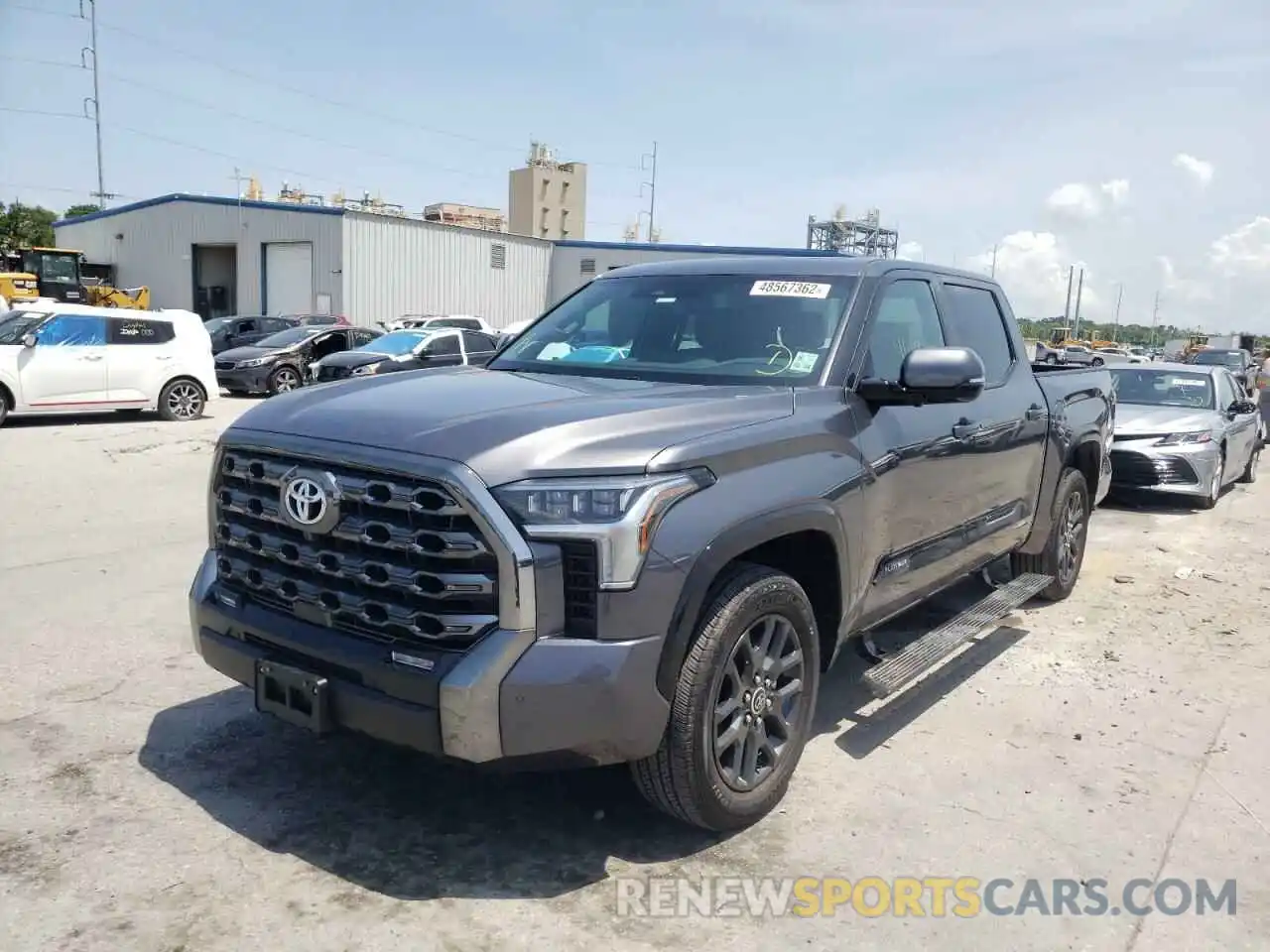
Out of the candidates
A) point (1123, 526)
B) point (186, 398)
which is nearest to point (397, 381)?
point (1123, 526)

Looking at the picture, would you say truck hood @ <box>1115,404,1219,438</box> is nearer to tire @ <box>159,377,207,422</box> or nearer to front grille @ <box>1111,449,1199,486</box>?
front grille @ <box>1111,449,1199,486</box>

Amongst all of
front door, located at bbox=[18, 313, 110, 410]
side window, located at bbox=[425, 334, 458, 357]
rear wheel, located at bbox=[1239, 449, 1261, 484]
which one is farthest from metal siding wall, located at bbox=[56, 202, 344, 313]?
rear wheel, located at bbox=[1239, 449, 1261, 484]

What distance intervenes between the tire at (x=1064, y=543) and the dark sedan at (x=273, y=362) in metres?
15.5

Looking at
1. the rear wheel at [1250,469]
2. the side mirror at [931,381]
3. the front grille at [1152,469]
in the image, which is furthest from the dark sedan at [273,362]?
the side mirror at [931,381]

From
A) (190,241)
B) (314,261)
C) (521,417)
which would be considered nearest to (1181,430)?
(521,417)

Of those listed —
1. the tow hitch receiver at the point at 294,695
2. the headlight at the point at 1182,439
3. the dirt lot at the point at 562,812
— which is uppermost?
the headlight at the point at 1182,439

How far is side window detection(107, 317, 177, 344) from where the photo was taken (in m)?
14.6

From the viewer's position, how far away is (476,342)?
61.3ft

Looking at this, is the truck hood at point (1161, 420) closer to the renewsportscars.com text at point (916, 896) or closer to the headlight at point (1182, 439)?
the headlight at point (1182, 439)

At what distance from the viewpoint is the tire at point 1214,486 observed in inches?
412

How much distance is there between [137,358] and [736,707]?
14.1 m

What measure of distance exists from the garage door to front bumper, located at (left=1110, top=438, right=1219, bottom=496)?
29978 mm

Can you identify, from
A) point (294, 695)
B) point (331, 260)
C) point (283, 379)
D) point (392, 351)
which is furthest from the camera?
point (331, 260)

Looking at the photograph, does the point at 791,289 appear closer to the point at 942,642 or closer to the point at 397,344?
the point at 942,642
